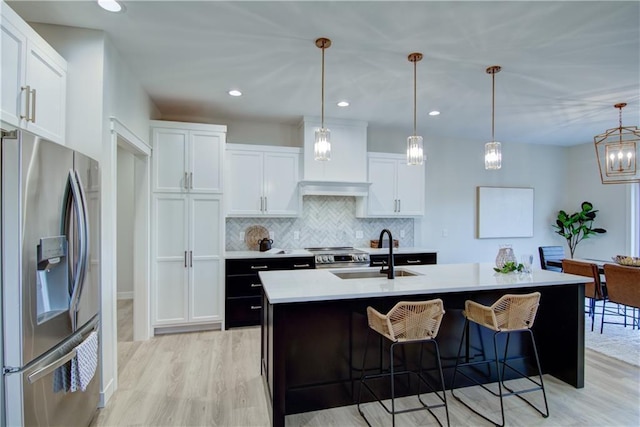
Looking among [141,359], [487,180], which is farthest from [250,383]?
[487,180]

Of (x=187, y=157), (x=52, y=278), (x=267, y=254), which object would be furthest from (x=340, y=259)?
(x=52, y=278)

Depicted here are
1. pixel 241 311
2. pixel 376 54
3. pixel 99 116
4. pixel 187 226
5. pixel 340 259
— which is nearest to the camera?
pixel 99 116

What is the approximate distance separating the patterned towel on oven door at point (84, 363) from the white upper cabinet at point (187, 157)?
6.92 feet

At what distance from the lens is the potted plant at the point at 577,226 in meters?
5.64

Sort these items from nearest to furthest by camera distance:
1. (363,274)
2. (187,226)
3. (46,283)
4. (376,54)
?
(46,283) < (376,54) < (363,274) < (187,226)

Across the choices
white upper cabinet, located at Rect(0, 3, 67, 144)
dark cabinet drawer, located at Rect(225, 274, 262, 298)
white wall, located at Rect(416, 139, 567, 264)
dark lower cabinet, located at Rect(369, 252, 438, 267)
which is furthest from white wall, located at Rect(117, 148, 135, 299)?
white wall, located at Rect(416, 139, 567, 264)

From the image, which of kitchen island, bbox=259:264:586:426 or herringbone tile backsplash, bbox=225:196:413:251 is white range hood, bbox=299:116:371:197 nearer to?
herringbone tile backsplash, bbox=225:196:413:251

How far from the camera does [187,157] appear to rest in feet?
12.6

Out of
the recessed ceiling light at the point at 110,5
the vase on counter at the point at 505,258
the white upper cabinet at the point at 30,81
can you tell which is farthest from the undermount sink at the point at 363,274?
the recessed ceiling light at the point at 110,5

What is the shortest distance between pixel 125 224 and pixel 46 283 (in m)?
4.31

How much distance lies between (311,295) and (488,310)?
123 centimetres

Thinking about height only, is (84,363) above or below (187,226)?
below

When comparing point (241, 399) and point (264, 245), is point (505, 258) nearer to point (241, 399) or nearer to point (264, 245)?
point (241, 399)

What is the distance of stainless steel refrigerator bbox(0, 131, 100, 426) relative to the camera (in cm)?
149
